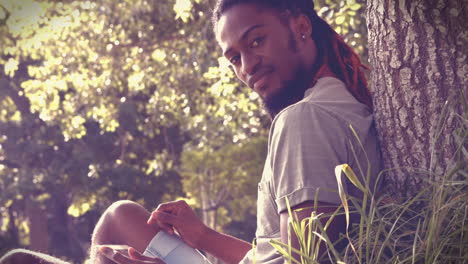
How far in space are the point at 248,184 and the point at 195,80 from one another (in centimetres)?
770

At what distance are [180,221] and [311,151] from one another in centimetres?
128

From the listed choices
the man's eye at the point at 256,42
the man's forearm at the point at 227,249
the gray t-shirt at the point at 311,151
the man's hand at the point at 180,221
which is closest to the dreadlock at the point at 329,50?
the man's eye at the point at 256,42

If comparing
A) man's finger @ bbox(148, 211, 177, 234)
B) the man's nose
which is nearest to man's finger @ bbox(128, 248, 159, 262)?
man's finger @ bbox(148, 211, 177, 234)

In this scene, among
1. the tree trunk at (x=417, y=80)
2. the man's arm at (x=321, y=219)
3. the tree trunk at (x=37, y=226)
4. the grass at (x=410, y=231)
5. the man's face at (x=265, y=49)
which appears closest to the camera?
the grass at (x=410, y=231)

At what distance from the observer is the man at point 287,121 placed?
6.93ft

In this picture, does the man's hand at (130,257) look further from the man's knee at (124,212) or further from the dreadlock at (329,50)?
the dreadlock at (329,50)

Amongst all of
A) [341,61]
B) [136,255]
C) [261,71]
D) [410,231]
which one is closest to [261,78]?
[261,71]

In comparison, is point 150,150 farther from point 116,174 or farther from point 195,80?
point 195,80

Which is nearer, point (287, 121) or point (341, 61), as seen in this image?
point (287, 121)

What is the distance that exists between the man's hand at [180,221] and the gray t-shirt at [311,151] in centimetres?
81

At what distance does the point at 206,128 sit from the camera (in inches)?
458

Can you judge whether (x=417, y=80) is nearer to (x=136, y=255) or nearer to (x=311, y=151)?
(x=311, y=151)

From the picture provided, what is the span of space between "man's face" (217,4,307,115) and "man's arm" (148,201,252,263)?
2.89ft

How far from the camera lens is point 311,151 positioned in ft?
6.92
